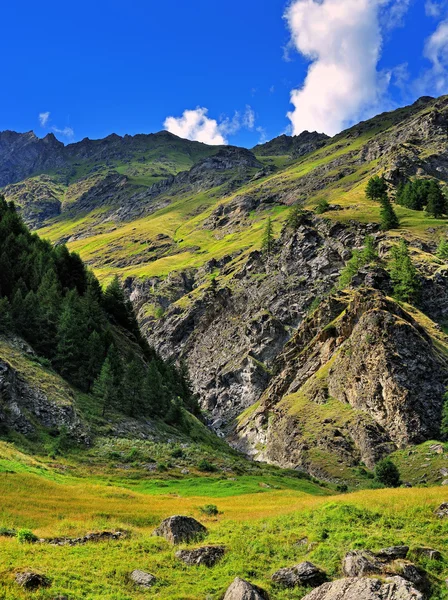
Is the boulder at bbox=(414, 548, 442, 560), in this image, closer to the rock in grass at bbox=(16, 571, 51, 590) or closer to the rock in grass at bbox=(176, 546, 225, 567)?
the rock in grass at bbox=(176, 546, 225, 567)

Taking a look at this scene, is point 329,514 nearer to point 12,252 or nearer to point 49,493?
point 49,493

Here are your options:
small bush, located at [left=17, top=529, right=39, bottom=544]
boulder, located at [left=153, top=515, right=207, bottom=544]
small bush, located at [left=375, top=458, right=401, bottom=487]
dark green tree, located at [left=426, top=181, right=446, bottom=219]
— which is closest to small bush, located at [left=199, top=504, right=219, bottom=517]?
boulder, located at [left=153, top=515, right=207, bottom=544]

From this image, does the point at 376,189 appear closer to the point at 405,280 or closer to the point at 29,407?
the point at 405,280

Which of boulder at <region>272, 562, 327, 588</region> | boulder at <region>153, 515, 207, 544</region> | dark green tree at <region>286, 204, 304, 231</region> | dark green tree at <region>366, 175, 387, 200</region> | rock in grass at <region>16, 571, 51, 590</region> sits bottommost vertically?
boulder at <region>153, 515, 207, 544</region>

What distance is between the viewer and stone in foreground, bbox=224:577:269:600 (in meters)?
15.3

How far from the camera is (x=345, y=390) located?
85.2 metres

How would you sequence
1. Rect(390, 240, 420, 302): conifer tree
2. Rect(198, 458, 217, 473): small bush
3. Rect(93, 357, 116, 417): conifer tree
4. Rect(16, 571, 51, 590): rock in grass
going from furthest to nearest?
1. Rect(390, 240, 420, 302): conifer tree
2. Rect(93, 357, 116, 417): conifer tree
3. Rect(198, 458, 217, 473): small bush
4. Rect(16, 571, 51, 590): rock in grass

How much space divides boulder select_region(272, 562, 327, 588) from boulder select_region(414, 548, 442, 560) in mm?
4141

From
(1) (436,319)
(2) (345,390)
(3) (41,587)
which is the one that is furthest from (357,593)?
(1) (436,319)

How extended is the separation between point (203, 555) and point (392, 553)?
8589 mm

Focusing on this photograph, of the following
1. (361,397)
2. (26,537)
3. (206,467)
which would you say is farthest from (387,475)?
(26,537)

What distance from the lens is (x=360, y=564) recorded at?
54.5 ft

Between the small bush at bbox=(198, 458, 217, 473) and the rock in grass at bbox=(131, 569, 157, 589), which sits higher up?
the rock in grass at bbox=(131, 569, 157, 589)

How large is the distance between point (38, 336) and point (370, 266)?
295 ft
